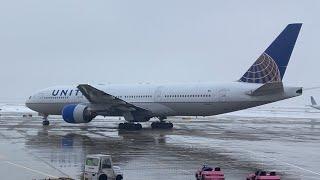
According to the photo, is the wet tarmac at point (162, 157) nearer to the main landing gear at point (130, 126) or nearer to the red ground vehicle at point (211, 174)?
the red ground vehicle at point (211, 174)

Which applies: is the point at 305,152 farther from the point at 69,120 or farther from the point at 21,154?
the point at 69,120

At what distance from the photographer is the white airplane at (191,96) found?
39219mm

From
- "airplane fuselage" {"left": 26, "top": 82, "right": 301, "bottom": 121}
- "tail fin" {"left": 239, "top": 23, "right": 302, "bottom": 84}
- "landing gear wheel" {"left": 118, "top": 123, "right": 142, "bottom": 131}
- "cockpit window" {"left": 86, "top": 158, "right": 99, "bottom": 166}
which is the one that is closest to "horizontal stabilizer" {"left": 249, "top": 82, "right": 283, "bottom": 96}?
"airplane fuselage" {"left": 26, "top": 82, "right": 301, "bottom": 121}

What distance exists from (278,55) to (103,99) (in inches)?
538

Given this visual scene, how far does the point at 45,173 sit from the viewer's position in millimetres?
16766

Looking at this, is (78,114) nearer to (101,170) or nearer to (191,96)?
(191,96)

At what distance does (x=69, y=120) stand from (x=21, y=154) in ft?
67.2

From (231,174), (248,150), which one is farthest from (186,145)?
(231,174)

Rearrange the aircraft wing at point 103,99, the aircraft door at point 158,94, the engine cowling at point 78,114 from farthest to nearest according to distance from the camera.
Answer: the aircraft door at point 158,94
the engine cowling at point 78,114
the aircraft wing at point 103,99

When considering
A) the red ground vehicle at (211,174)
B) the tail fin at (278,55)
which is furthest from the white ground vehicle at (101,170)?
the tail fin at (278,55)

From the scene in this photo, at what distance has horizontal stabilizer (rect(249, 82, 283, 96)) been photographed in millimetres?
37844

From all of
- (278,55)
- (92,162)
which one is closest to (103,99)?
(278,55)

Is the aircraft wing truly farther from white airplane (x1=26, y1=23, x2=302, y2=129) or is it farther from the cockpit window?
the cockpit window

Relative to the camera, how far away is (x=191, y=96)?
1699 inches
